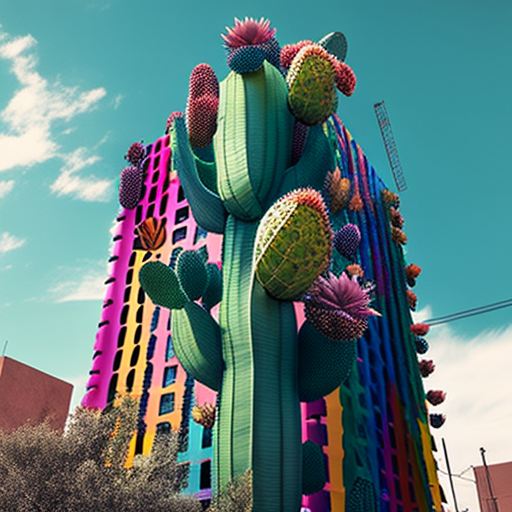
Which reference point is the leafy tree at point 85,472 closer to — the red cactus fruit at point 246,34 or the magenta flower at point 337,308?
the magenta flower at point 337,308

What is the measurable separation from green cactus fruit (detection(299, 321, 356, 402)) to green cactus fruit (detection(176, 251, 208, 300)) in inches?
67.4

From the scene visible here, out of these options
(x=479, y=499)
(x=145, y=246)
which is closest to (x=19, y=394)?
(x=145, y=246)

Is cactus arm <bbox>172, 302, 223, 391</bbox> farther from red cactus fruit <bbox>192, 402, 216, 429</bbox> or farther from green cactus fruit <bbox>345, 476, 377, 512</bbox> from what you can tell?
green cactus fruit <bbox>345, 476, 377, 512</bbox>

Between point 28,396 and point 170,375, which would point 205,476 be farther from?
point 28,396

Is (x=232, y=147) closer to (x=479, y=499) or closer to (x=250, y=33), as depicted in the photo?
(x=250, y=33)

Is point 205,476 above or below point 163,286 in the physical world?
below

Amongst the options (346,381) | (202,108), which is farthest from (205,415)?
(346,381)

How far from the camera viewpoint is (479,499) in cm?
3169

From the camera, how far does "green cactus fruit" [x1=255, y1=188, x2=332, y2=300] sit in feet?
24.4

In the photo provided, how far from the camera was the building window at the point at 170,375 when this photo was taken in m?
15.7

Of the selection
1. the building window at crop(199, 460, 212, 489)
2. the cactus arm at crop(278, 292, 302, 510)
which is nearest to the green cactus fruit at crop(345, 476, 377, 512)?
the cactus arm at crop(278, 292, 302, 510)

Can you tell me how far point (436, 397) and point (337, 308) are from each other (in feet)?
46.8

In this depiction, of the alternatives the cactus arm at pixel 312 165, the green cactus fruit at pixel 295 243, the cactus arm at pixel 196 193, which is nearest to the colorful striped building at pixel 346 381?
the cactus arm at pixel 312 165

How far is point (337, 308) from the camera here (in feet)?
26.3
